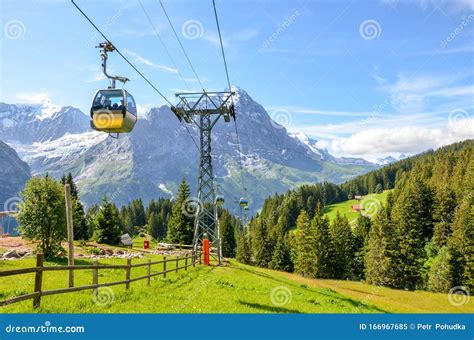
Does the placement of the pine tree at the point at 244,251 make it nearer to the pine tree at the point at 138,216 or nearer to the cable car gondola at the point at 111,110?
the pine tree at the point at 138,216

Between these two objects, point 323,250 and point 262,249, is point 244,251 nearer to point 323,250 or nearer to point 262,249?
point 262,249

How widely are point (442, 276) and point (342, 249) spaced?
74.8ft

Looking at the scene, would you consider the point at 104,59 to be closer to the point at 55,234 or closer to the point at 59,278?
the point at 59,278

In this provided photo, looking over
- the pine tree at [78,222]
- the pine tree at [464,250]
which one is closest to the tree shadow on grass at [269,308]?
the pine tree at [78,222]

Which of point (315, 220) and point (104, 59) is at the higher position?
point (104, 59)

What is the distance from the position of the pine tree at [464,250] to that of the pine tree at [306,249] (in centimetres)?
2592

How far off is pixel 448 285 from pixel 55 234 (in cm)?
6297

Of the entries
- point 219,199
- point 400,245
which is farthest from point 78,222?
point 400,245

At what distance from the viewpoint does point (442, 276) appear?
67.1 meters

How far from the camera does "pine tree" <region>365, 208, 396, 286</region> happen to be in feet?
236
